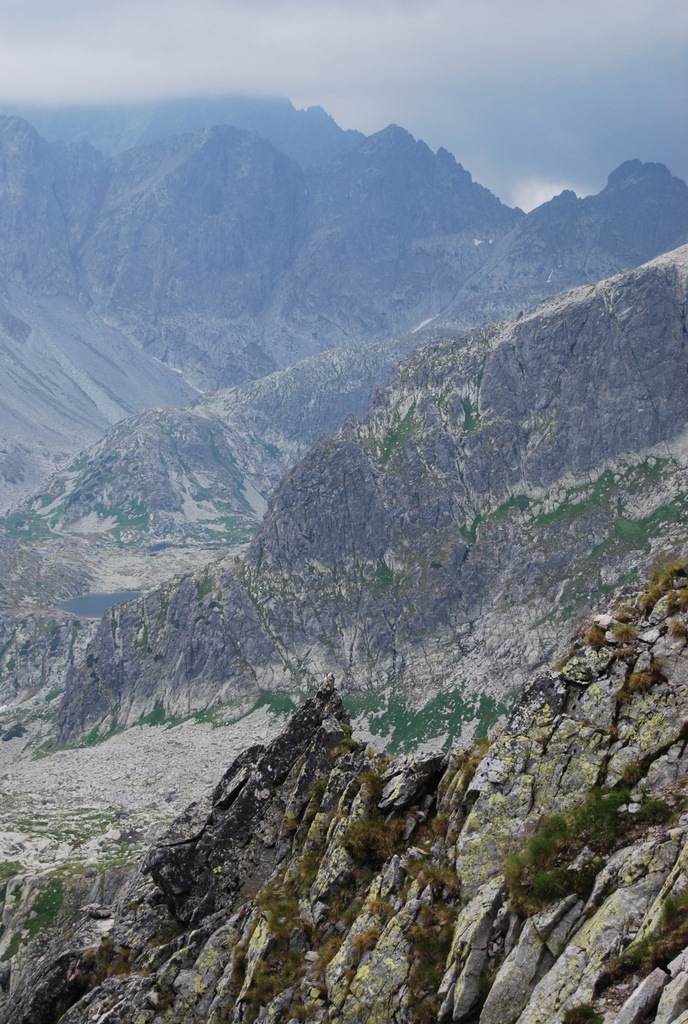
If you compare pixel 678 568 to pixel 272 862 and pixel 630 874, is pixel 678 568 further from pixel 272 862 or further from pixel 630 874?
pixel 272 862

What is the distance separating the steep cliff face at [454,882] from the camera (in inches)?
694

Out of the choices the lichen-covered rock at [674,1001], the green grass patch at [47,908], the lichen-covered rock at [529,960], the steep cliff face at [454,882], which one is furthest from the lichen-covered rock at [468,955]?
the green grass patch at [47,908]

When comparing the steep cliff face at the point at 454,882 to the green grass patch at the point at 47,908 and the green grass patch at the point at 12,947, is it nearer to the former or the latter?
the green grass patch at the point at 12,947

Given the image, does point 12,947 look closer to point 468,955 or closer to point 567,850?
point 468,955

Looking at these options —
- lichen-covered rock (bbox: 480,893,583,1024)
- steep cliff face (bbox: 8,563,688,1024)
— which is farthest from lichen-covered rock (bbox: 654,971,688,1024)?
lichen-covered rock (bbox: 480,893,583,1024)

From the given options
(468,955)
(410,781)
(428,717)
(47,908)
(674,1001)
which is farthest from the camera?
(428,717)

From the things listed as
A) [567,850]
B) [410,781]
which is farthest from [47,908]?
[567,850]

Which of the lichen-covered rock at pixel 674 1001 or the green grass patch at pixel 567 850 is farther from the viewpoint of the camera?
the green grass patch at pixel 567 850

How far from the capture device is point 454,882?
2231 centimetres

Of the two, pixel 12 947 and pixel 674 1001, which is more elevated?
pixel 674 1001

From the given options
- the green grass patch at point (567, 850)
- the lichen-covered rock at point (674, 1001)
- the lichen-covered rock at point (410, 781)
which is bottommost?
the lichen-covered rock at point (674, 1001)

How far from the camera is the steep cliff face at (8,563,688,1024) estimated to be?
694 inches


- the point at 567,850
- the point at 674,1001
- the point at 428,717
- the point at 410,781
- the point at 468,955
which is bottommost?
the point at 428,717

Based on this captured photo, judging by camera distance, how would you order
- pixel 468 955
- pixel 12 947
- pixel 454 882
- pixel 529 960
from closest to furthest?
pixel 529 960
pixel 468 955
pixel 454 882
pixel 12 947
